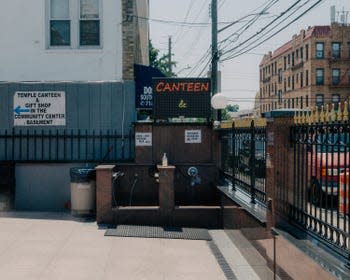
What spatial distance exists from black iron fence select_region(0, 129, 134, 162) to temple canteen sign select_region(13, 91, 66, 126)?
0.32 metres

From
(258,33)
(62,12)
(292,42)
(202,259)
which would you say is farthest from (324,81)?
(202,259)

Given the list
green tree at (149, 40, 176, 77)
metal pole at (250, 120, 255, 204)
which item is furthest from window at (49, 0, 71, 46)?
green tree at (149, 40, 176, 77)

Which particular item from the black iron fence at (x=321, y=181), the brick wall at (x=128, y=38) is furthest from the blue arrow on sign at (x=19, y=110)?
the black iron fence at (x=321, y=181)

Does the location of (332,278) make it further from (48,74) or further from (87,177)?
(48,74)

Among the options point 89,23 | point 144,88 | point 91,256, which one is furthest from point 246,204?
point 89,23

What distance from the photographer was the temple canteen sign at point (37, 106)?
40.2ft

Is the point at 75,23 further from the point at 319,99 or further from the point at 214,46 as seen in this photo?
the point at 319,99

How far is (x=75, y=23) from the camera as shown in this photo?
42.7ft

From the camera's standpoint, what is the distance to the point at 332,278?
4188 millimetres

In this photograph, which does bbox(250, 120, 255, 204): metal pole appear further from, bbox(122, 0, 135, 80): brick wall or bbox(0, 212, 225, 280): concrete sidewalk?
bbox(122, 0, 135, 80): brick wall

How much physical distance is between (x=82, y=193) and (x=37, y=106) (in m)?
3.18

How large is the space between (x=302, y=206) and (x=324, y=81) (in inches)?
2277

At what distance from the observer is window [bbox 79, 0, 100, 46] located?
12938 mm

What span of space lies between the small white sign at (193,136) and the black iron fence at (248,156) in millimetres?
1374
